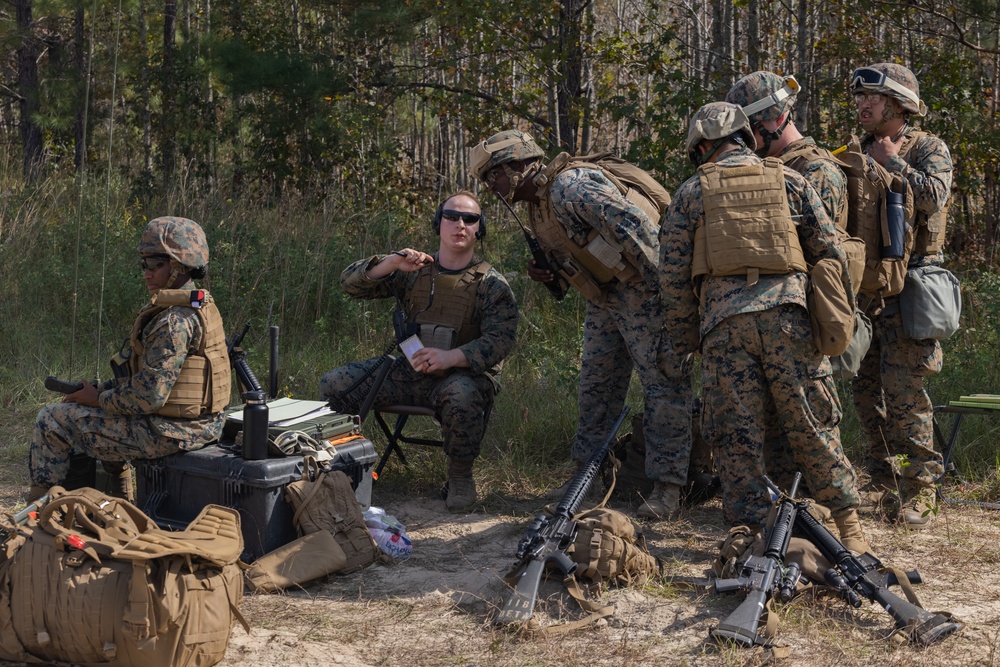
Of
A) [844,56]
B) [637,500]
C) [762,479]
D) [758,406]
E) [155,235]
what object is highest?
[844,56]

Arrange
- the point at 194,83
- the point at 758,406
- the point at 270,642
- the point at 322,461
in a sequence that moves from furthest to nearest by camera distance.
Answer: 1. the point at 194,83
2. the point at 322,461
3. the point at 758,406
4. the point at 270,642

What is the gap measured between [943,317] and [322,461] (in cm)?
291

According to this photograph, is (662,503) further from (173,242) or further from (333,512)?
(173,242)

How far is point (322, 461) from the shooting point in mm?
4727

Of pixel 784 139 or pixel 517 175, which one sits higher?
pixel 784 139

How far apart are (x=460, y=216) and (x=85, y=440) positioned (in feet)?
7.03

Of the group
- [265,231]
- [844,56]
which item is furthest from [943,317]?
[265,231]

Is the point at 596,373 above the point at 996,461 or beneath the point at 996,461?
above

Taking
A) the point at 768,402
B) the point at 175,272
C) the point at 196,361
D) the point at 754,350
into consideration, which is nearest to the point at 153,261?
the point at 175,272

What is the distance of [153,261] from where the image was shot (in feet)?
15.1

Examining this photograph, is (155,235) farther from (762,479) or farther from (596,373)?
(762,479)

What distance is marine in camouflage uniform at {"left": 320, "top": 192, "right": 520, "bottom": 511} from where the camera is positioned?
5410 mm

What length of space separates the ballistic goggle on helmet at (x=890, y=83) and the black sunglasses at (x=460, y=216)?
1.98 m

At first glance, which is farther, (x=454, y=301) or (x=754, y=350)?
(x=454, y=301)
